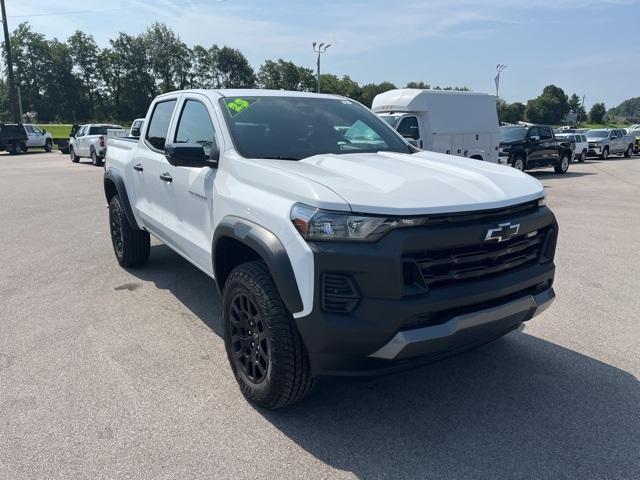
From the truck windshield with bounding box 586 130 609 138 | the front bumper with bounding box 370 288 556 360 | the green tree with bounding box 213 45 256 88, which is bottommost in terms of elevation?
the truck windshield with bounding box 586 130 609 138

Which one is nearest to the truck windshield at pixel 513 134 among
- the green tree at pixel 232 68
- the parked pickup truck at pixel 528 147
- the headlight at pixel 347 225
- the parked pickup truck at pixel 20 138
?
the parked pickup truck at pixel 528 147

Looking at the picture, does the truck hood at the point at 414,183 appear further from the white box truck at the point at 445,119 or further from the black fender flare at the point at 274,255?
the white box truck at the point at 445,119

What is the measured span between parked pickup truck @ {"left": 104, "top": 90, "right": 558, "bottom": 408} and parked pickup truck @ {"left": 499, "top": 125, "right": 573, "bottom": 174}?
16.1m

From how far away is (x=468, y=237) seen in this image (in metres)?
2.80

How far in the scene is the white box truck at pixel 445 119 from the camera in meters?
14.5

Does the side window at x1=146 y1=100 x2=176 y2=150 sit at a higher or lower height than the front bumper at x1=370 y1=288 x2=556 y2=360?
higher

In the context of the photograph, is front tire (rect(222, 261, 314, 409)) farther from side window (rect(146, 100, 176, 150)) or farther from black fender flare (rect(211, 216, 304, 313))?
side window (rect(146, 100, 176, 150))

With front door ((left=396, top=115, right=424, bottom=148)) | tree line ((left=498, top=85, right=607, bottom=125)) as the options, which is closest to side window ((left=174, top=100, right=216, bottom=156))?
front door ((left=396, top=115, right=424, bottom=148))

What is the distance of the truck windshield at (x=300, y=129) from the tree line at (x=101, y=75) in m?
88.3

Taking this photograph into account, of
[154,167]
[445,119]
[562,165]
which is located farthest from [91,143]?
[154,167]

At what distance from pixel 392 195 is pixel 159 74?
330 feet

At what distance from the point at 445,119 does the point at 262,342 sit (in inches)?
518

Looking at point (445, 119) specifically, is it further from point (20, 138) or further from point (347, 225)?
point (20, 138)

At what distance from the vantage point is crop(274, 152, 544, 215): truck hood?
274 cm
